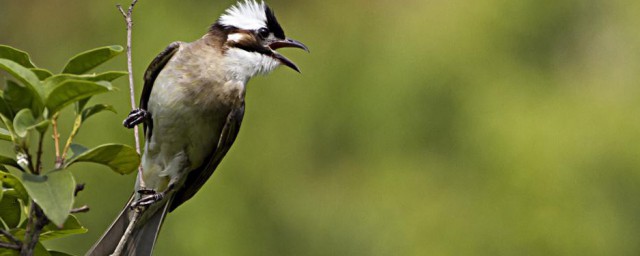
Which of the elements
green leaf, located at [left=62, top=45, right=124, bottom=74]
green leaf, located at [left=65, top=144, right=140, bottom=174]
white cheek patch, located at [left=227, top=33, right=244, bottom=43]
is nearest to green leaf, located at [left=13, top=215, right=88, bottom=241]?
green leaf, located at [left=65, top=144, right=140, bottom=174]

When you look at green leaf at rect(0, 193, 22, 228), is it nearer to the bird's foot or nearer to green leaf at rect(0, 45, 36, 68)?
green leaf at rect(0, 45, 36, 68)

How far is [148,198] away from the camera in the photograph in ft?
9.49

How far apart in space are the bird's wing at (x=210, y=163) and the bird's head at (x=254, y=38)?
143 mm

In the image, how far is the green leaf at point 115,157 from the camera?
5.47 ft

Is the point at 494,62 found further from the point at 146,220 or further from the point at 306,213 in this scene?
the point at 146,220

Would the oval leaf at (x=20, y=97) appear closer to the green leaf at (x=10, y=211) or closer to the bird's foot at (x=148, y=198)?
the green leaf at (x=10, y=211)

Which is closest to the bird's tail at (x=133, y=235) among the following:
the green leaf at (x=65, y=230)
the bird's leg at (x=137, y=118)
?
the bird's leg at (x=137, y=118)

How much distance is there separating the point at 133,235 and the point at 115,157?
1.28 meters

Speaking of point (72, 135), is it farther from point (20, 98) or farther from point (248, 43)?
point (248, 43)

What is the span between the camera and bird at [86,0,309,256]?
298 centimetres

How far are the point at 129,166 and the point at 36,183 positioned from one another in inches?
11.3

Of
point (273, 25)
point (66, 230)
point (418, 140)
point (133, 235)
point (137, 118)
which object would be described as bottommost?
point (418, 140)

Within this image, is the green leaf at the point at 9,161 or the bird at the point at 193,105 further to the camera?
the bird at the point at 193,105

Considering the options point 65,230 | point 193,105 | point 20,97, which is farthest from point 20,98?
point 193,105
